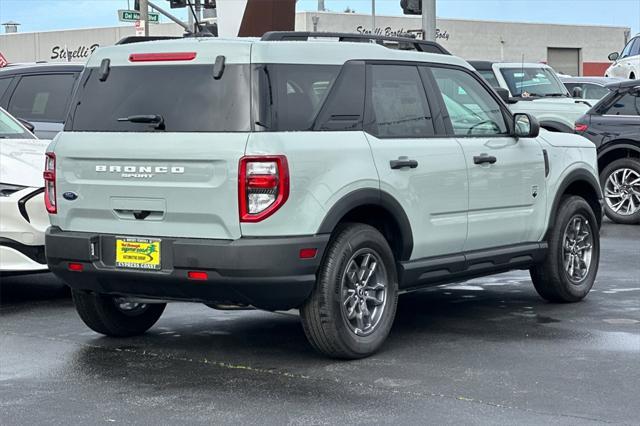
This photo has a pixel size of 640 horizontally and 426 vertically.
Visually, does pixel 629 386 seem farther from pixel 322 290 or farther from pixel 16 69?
pixel 16 69

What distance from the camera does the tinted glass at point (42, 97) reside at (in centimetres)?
1446

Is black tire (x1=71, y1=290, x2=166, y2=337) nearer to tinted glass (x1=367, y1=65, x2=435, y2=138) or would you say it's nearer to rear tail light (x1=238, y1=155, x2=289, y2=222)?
rear tail light (x1=238, y1=155, x2=289, y2=222)

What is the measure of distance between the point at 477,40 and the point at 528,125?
54.5 meters

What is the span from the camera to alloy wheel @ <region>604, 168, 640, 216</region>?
15.9m

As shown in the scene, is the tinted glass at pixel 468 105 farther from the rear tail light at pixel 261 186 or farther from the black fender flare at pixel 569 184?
the rear tail light at pixel 261 186

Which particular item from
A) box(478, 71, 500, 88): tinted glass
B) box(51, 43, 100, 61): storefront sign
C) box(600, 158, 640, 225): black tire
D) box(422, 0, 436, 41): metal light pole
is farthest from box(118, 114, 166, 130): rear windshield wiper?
box(51, 43, 100, 61): storefront sign

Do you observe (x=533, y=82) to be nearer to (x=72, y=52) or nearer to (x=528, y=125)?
(x=528, y=125)

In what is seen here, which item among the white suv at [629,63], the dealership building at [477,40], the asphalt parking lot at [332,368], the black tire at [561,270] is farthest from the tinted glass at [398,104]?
the dealership building at [477,40]

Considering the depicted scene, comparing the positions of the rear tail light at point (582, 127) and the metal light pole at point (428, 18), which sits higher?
the metal light pole at point (428, 18)

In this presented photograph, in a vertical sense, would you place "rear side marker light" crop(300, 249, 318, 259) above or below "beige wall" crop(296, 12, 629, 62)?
below

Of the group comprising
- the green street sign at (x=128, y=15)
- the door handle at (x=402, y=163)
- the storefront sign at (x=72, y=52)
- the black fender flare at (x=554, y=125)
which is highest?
the green street sign at (x=128, y=15)

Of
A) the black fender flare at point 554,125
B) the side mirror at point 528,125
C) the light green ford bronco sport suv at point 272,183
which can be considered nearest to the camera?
the light green ford bronco sport suv at point 272,183

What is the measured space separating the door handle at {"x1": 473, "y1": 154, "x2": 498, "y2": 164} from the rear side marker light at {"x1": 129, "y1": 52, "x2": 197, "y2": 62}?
83.9 inches

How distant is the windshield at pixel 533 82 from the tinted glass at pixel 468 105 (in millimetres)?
13375
